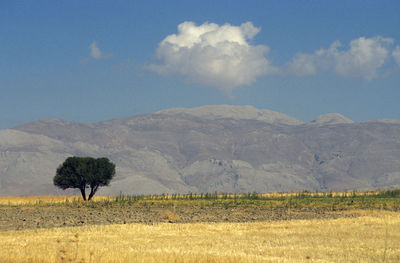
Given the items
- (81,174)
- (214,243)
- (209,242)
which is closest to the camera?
(214,243)

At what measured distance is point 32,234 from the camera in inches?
1314

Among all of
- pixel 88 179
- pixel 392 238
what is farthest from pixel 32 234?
pixel 88 179

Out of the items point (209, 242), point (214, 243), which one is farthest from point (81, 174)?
point (214, 243)

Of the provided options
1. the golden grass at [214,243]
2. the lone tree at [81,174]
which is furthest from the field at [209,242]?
the lone tree at [81,174]

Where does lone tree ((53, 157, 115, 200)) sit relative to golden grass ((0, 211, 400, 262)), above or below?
above

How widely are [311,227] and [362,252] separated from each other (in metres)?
12.1

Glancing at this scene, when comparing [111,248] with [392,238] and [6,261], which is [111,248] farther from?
[392,238]

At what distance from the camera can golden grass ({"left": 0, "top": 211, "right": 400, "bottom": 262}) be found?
76.3 ft

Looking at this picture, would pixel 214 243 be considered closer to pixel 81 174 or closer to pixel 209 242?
pixel 209 242

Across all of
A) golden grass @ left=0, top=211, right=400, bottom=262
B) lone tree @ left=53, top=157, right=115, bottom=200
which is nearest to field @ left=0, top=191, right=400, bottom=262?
golden grass @ left=0, top=211, right=400, bottom=262

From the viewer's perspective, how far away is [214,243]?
98.6 feet

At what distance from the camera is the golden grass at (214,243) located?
76.3 feet

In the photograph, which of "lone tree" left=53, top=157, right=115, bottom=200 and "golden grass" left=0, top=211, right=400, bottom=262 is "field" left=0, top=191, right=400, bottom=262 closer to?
"golden grass" left=0, top=211, right=400, bottom=262

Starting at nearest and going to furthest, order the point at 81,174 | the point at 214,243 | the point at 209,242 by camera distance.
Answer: the point at 214,243, the point at 209,242, the point at 81,174
